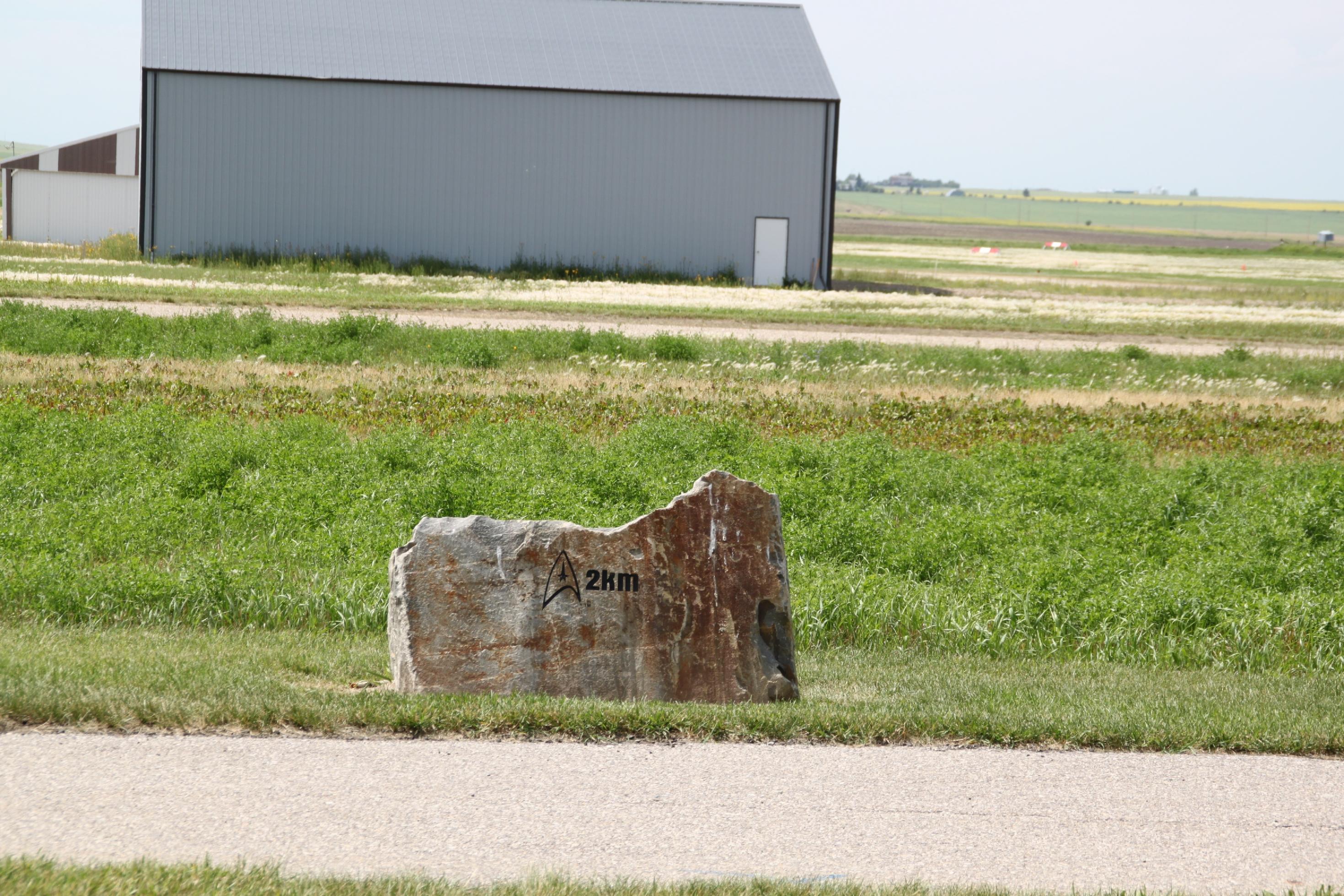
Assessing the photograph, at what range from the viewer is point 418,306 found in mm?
29484

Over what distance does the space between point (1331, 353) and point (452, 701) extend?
2701 cm

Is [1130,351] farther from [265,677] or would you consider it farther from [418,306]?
[265,677]

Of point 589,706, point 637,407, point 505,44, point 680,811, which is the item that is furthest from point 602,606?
point 505,44

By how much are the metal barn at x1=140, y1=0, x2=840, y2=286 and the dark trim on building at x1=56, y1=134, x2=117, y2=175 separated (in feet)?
59.9

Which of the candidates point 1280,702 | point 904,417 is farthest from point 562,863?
point 904,417

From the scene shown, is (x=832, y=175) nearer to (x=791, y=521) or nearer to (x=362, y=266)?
(x=362, y=266)

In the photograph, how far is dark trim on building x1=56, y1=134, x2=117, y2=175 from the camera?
56688 millimetres

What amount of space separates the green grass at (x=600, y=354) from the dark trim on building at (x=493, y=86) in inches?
674

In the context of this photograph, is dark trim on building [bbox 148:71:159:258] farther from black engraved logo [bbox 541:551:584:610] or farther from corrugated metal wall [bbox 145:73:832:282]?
black engraved logo [bbox 541:551:584:610]

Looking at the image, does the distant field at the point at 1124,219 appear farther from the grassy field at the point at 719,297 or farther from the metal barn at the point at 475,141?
the metal barn at the point at 475,141

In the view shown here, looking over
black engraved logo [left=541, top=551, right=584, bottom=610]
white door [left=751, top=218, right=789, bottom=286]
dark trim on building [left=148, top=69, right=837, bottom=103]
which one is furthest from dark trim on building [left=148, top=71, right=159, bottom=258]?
black engraved logo [left=541, top=551, right=584, bottom=610]

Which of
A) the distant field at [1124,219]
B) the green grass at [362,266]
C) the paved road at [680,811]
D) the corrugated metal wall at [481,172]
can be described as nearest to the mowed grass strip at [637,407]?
the paved road at [680,811]

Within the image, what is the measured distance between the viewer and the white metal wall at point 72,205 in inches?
2222

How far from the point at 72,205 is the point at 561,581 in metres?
56.7
